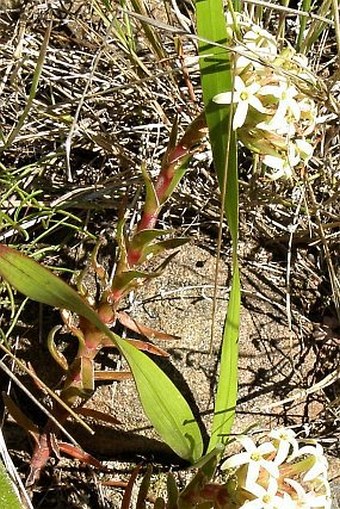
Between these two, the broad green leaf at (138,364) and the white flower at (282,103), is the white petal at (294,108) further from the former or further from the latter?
the broad green leaf at (138,364)

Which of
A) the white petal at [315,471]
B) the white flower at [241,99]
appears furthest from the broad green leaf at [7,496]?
the white flower at [241,99]

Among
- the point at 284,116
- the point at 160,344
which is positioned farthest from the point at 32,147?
the point at 284,116

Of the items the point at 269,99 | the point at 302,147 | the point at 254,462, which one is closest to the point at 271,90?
the point at 269,99

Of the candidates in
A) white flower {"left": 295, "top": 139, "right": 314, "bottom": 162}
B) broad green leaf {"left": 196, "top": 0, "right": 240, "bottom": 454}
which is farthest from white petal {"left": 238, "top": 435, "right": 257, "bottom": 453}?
white flower {"left": 295, "top": 139, "right": 314, "bottom": 162}

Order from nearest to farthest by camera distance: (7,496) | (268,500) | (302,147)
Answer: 1. (7,496)
2. (268,500)
3. (302,147)

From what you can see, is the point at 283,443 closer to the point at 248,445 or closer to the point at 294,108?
the point at 248,445
